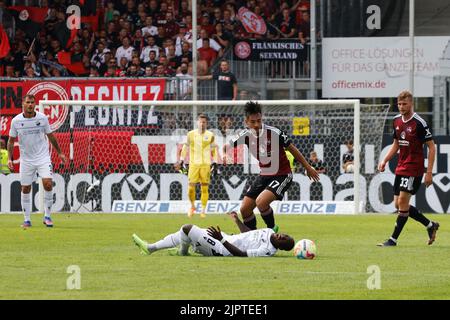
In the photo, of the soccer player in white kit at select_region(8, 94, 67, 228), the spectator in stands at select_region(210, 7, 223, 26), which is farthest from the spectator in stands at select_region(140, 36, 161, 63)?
the soccer player in white kit at select_region(8, 94, 67, 228)

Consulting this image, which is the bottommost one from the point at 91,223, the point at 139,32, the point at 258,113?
the point at 91,223

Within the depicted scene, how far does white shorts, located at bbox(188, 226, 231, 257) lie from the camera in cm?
1490

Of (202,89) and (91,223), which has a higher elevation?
(202,89)

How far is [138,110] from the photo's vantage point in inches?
1209

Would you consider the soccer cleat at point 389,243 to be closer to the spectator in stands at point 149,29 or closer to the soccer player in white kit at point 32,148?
the soccer player in white kit at point 32,148

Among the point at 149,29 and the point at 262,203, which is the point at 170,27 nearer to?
the point at 149,29

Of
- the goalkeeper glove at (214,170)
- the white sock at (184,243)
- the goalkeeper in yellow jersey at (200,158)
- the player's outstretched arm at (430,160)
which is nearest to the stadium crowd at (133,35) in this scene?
the goalkeeper glove at (214,170)

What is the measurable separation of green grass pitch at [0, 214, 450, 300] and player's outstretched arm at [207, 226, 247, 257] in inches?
4.2

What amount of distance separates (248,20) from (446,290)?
22.5 m

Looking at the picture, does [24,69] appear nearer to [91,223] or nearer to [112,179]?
[112,179]

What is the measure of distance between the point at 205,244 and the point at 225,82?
1696 centimetres

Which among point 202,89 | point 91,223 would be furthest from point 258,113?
point 202,89

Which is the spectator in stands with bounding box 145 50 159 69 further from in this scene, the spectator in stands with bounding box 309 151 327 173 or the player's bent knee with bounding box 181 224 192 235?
the player's bent knee with bounding box 181 224 192 235
